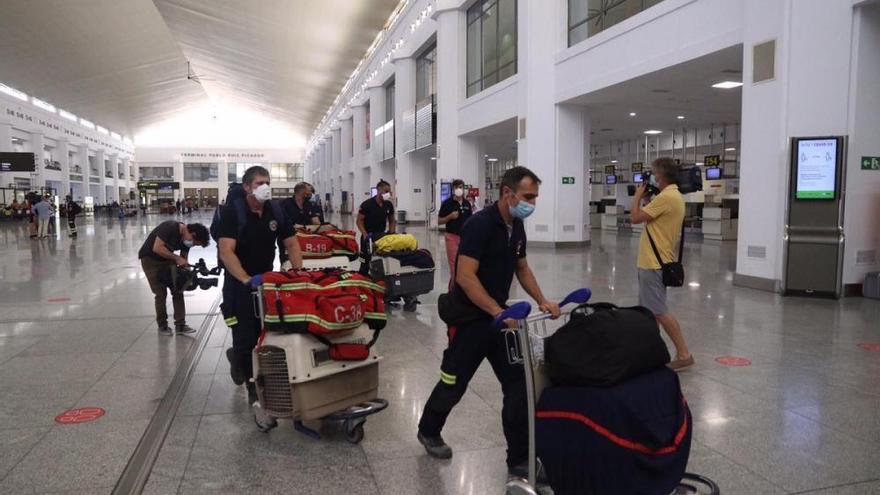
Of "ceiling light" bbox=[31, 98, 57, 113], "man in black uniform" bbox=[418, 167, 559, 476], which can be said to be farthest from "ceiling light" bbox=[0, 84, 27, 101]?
"man in black uniform" bbox=[418, 167, 559, 476]

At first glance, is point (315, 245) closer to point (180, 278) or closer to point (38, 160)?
point (180, 278)

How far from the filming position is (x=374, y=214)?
8484mm

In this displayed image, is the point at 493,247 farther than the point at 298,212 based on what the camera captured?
No

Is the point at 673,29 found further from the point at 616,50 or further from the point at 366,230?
the point at 366,230

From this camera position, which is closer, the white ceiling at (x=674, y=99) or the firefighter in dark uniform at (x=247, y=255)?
the firefighter in dark uniform at (x=247, y=255)

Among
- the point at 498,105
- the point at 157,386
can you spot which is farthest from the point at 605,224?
the point at 157,386

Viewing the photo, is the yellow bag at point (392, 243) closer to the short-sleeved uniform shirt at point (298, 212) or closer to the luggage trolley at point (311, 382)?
the short-sleeved uniform shirt at point (298, 212)

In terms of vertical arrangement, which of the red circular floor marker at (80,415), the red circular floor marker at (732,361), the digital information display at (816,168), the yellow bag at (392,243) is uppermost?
the digital information display at (816,168)

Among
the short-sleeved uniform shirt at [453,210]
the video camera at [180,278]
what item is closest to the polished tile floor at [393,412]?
the video camera at [180,278]

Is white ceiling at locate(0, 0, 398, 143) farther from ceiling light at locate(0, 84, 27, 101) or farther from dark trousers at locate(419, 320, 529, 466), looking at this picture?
dark trousers at locate(419, 320, 529, 466)

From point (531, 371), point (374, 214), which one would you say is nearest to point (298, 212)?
point (374, 214)

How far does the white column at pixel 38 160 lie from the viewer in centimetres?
4478

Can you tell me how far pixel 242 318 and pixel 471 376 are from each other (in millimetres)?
1727

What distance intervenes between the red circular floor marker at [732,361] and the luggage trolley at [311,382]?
3.23 meters
